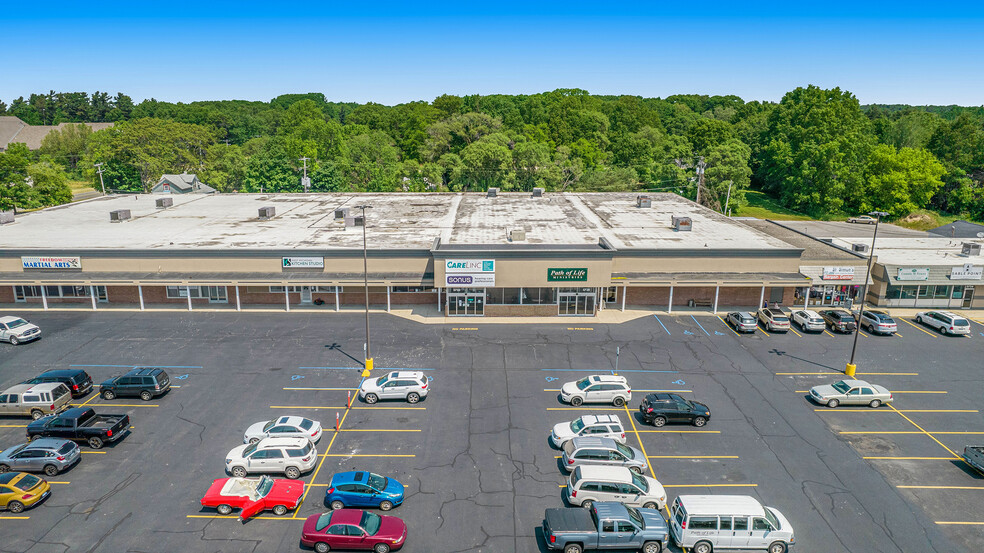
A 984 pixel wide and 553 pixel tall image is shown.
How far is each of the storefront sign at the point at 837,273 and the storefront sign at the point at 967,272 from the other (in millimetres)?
8505

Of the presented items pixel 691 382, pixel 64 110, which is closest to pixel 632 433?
pixel 691 382

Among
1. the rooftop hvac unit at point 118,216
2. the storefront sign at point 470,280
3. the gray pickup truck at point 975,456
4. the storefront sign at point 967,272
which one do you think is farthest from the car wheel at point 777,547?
the rooftop hvac unit at point 118,216

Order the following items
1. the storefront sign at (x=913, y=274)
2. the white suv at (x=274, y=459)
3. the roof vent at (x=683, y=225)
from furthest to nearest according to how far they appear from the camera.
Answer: the roof vent at (x=683, y=225) → the storefront sign at (x=913, y=274) → the white suv at (x=274, y=459)

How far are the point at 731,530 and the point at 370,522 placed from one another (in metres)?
13.4

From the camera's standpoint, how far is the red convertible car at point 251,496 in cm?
2280

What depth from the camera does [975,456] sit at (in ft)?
86.3

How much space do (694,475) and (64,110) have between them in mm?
231631

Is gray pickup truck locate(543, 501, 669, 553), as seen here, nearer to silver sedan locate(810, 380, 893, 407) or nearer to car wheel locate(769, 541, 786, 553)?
car wheel locate(769, 541, 786, 553)

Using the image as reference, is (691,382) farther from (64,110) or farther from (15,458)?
(64,110)

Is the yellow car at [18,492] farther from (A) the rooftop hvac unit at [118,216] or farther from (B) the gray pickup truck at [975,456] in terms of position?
(A) the rooftop hvac unit at [118,216]

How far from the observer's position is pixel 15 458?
2558cm

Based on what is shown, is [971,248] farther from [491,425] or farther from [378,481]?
[378,481]

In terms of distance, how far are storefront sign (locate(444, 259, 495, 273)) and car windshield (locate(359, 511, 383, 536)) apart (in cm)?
2502

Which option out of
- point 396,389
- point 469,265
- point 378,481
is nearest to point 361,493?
point 378,481
